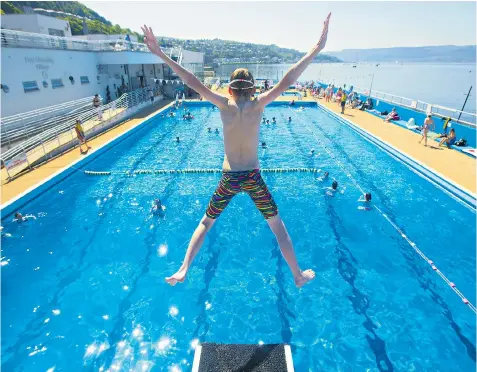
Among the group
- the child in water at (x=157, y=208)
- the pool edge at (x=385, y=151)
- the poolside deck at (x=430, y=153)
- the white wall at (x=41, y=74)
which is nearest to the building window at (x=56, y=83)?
the white wall at (x=41, y=74)

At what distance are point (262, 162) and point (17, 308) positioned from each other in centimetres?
1046

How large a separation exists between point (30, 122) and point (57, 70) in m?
6.42

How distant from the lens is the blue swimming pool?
201 inches

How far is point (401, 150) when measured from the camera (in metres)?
13.7

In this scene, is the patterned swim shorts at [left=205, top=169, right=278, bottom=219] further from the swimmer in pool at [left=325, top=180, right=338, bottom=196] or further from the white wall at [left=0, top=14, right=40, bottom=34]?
the white wall at [left=0, top=14, right=40, bottom=34]

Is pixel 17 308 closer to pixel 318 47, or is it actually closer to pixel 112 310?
pixel 112 310

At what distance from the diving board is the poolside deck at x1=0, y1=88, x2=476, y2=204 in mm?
9041

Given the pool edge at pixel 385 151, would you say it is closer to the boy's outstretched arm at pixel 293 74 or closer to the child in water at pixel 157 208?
the child in water at pixel 157 208

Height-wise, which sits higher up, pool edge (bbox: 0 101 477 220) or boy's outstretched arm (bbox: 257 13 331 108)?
boy's outstretched arm (bbox: 257 13 331 108)

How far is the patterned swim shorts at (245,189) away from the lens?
9.97 feet

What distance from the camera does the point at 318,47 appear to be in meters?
2.89

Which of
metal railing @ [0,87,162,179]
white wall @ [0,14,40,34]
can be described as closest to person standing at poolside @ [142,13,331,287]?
metal railing @ [0,87,162,179]

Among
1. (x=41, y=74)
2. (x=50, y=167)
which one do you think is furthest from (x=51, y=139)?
(x=41, y=74)

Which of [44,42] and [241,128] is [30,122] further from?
[241,128]
